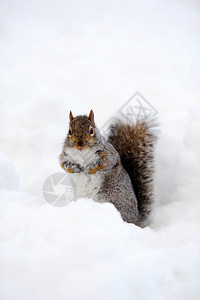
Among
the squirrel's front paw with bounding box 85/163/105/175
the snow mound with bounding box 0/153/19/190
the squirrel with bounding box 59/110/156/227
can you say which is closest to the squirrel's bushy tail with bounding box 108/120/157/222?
the squirrel with bounding box 59/110/156/227

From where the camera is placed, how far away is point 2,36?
3.38m

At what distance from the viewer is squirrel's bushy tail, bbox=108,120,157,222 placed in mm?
1854

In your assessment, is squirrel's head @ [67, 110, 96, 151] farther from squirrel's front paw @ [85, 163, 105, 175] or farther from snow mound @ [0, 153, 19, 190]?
snow mound @ [0, 153, 19, 190]

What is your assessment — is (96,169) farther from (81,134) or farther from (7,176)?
(7,176)

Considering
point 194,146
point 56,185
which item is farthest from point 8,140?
point 194,146

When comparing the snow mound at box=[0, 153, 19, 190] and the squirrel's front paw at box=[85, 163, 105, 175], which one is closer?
the squirrel's front paw at box=[85, 163, 105, 175]

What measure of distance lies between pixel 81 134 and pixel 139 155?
20.7 inches

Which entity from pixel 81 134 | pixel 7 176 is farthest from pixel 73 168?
pixel 7 176

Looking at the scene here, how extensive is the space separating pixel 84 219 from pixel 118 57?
8.37 feet

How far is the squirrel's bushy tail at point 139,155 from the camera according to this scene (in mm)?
1854

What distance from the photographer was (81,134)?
1464 mm

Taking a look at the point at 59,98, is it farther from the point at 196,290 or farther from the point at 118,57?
the point at 196,290

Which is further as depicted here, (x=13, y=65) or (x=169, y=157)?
(x=13, y=65)

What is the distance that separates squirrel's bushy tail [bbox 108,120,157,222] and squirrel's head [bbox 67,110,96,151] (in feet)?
1.30
